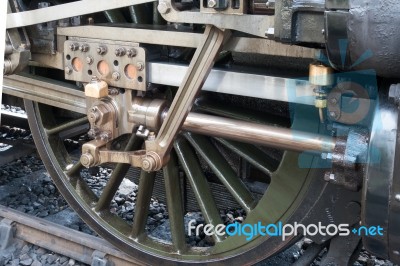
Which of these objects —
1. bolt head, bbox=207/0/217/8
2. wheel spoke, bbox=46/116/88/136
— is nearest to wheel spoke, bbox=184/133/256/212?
wheel spoke, bbox=46/116/88/136

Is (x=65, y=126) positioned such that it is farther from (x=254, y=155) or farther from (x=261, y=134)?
(x=261, y=134)

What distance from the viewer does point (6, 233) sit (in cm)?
292

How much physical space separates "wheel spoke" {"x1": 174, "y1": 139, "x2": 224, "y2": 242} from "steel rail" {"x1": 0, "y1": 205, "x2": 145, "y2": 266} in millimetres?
423

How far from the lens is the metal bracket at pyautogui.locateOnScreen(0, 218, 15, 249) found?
291 cm

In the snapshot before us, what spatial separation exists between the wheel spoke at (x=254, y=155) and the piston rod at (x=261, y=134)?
1.42 feet

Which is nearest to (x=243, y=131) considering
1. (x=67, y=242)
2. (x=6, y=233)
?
(x=67, y=242)

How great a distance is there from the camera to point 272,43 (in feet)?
5.78

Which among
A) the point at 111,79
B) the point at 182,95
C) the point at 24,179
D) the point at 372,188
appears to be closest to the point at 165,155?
the point at 182,95

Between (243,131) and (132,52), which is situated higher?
(132,52)

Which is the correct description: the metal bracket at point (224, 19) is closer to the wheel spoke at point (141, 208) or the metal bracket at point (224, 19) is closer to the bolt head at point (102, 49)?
the bolt head at point (102, 49)

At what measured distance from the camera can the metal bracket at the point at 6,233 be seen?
2.91 metres

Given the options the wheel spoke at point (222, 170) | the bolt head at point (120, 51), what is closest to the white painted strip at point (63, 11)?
the bolt head at point (120, 51)

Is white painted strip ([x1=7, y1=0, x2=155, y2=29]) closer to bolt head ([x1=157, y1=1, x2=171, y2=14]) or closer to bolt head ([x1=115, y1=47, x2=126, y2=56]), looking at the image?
bolt head ([x1=157, y1=1, x2=171, y2=14])

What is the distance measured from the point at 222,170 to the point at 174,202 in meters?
0.29
